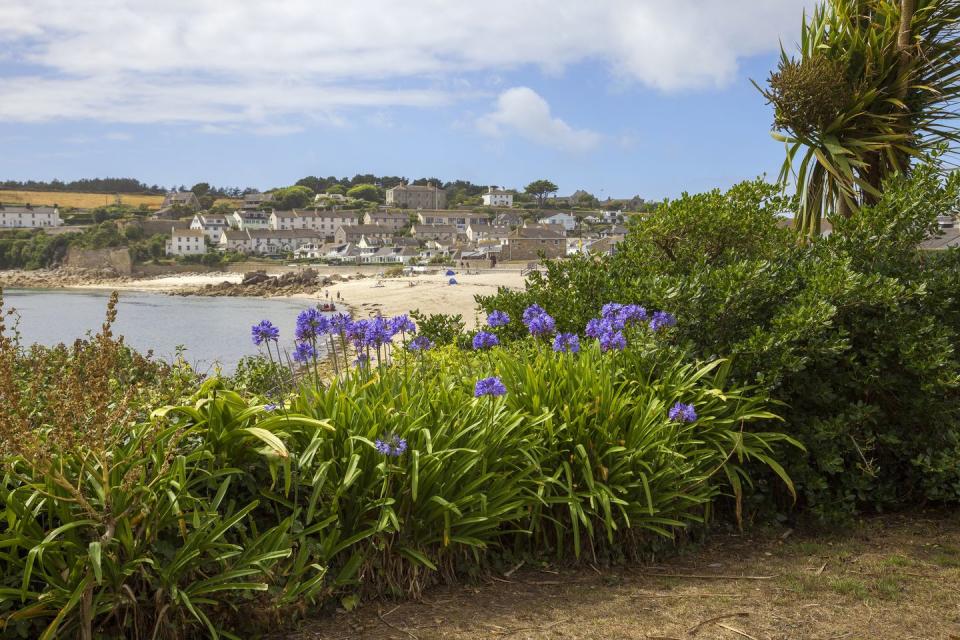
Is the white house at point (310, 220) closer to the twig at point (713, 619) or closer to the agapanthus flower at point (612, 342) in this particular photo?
the agapanthus flower at point (612, 342)

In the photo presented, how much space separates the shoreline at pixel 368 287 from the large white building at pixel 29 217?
32774 mm

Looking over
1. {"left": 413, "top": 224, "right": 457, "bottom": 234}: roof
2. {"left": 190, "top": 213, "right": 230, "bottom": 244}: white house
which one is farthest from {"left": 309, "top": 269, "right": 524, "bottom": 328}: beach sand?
{"left": 190, "top": 213, "right": 230, "bottom": 244}: white house

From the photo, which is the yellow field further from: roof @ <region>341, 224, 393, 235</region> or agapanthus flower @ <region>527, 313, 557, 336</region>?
agapanthus flower @ <region>527, 313, 557, 336</region>

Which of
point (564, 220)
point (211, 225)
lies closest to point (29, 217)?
point (211, 225)

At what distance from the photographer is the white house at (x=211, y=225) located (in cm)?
Result: 10994

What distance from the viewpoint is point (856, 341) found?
195 inches

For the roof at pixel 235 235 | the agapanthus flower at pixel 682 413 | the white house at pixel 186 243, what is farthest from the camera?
the roof at pixel 235 235

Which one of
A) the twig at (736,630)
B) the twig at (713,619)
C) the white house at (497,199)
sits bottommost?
the twig at (713,619)

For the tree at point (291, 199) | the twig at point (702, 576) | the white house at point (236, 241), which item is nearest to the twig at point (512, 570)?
the twig at point (702, 576)

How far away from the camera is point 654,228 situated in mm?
6434

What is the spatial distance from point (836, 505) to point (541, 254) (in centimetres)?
302

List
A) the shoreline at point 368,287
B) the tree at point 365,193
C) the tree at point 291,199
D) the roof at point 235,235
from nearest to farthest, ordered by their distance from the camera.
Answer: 1. the shoreline at point 368,287
2. the roof at point 235,235
3. the tree at point 291,199
4. the tree at point 365,193

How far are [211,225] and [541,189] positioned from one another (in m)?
66.5

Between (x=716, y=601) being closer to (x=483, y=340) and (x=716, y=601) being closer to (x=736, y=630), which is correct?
(x=736, y=630)
